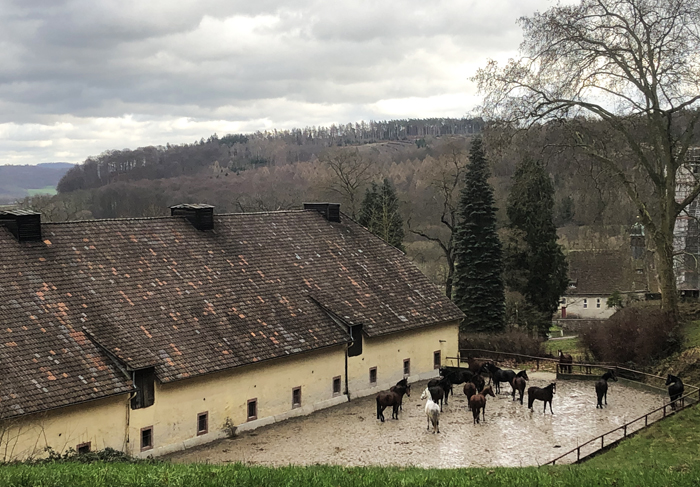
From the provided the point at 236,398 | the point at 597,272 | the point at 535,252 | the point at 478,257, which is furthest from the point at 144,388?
the point at 597,272

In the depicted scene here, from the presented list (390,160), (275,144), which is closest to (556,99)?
(390,160)

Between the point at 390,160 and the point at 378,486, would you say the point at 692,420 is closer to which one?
the point at 378,486

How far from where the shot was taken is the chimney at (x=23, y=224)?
23.1 metres

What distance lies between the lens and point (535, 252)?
42562 mm

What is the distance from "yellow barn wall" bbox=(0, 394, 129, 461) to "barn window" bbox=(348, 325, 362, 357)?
9466 millimetres

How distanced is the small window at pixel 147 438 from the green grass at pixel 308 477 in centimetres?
626

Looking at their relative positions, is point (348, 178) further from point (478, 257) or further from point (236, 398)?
point (236, 398)

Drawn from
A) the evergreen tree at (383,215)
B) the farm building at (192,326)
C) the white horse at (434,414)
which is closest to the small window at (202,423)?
the farm building at (192,326)

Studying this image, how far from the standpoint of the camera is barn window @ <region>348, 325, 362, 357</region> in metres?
26.9

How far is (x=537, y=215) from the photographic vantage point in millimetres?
42938

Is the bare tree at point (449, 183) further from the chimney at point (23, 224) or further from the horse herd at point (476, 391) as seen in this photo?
the chimney at point (23, 224)

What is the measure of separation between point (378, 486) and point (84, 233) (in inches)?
662

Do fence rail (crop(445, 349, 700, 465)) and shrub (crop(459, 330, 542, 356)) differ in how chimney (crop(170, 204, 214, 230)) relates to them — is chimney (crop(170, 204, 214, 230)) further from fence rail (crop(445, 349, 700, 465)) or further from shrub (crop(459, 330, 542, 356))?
shrub (crop(459, 330, 542, 356))

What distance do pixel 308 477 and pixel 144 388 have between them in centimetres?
909
